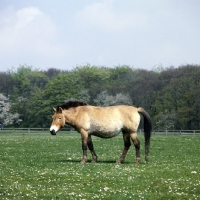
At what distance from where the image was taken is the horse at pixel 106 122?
1878 cm

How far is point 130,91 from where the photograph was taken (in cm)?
9575

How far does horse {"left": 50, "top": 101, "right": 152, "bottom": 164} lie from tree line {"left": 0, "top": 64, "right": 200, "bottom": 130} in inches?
2388

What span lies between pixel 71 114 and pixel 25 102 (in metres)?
89.7

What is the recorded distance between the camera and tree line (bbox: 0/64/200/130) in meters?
82.7

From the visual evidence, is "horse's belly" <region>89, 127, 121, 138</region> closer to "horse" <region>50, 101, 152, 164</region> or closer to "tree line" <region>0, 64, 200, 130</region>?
"horse" <region>50, 101, 152, 164</region>

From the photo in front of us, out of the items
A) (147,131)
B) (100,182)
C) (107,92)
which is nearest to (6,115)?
(107,92)

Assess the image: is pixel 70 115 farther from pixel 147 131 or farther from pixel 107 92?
pixel 107 92

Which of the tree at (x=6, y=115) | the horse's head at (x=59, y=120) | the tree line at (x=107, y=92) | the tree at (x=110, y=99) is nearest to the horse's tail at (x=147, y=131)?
the horse's head at (x=59, y=120)

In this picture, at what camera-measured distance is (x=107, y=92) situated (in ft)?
336

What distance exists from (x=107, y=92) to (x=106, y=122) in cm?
8342

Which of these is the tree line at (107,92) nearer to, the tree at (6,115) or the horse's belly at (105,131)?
the tree at (6,115)

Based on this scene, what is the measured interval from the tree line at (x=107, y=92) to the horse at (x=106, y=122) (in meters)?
60.7

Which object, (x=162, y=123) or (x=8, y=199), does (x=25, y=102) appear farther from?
(x=8, y=199)

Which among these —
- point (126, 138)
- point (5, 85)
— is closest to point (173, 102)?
point (5, 85)
